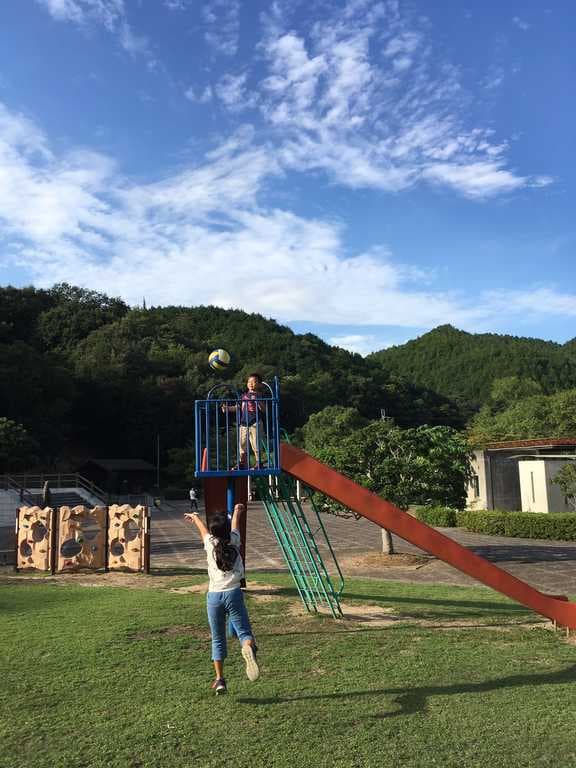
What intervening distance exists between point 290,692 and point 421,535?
8.91ft

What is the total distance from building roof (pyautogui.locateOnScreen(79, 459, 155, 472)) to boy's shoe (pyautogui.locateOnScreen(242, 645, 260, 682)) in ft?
176

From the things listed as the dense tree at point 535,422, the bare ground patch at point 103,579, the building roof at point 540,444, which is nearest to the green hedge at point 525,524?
the building roof at point 540,444

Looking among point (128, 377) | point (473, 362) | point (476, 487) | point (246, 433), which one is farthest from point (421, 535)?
point (473, 362)

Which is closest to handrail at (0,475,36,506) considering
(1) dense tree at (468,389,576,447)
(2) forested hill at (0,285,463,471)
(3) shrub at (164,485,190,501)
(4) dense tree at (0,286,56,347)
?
(2) forested hill at (0,285,463,471)

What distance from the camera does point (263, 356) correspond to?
9450 centimetres

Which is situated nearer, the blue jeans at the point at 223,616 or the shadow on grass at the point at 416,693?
the shadow on grass at the point at 416,693

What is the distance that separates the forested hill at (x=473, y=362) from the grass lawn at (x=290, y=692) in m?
84.1

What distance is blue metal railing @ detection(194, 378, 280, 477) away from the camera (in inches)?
291

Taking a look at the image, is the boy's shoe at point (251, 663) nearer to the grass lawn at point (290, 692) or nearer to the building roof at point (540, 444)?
the grass lawn at point (290, 692)

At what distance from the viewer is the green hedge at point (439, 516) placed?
81.4 ft

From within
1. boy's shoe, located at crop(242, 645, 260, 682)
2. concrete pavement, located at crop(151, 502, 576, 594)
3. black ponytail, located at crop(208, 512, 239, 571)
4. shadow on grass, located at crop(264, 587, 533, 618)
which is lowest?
concrete pavement, located at crop(151, 502, 576, 594)

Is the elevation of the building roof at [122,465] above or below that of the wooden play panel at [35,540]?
above

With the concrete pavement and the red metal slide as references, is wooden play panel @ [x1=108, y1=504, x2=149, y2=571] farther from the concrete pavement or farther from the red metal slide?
the red metal slide

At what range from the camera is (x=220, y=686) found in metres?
5.27
